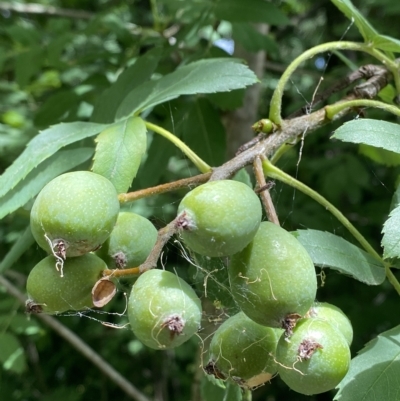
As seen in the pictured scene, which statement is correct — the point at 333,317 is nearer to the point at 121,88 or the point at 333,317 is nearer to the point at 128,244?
the point at 128,244

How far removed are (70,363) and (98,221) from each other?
305 cm

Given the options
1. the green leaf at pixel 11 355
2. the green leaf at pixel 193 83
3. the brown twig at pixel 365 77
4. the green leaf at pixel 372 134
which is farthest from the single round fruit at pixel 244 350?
the green leaf at pixel 11 355

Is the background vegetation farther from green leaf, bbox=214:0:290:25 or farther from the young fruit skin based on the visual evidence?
the young fruit skin

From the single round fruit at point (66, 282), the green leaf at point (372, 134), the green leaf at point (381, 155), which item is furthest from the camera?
the green leaf at point (381, 155)

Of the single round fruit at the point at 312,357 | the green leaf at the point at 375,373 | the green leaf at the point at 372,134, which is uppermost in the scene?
the green leaf at the point at 372,134

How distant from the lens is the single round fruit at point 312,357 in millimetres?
1061

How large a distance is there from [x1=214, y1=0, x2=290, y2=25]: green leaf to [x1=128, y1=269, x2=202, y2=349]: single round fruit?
140 cm

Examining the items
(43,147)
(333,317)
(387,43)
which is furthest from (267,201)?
(387,43)

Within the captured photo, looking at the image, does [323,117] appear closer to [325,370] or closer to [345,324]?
[345,324]

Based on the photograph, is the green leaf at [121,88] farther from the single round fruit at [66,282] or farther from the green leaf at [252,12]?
the single round fruit at [66,282]

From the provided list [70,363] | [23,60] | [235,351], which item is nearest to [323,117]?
[235,351]

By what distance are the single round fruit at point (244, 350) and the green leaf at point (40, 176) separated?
0.67 m

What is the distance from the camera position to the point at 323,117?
1.51m

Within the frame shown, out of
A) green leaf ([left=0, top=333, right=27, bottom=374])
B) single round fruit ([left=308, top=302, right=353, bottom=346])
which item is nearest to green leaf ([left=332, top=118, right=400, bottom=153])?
single round fruit ([left=308, top=302, right=353, bottom=346])
